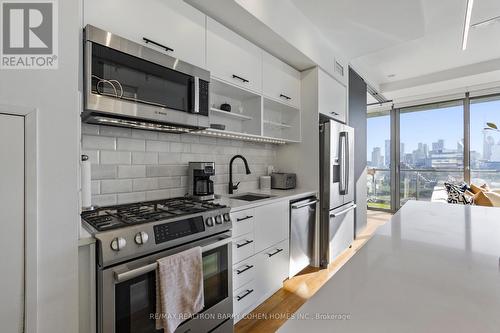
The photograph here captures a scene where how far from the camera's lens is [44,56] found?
0.97 metres

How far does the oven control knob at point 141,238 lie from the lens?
1.14m

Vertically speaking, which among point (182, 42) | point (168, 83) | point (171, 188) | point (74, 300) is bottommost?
point (74, 300)

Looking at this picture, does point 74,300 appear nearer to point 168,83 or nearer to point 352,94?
point 168,83

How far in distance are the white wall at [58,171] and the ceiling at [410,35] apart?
215cm

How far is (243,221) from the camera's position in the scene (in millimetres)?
1792

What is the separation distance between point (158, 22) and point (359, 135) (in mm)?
3508

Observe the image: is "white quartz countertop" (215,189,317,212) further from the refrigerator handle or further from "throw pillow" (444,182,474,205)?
"throw pillow" (444,182,474,205)

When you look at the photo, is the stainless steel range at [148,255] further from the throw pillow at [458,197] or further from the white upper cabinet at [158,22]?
the throw pillow at [458,197]

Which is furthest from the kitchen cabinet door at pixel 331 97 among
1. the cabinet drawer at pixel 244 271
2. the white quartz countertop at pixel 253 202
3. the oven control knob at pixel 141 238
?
the oven control knob at pixel 141 238

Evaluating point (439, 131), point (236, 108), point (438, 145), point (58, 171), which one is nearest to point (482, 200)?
point (438, 145)

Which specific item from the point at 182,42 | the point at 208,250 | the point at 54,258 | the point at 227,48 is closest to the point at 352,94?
the point at 227,48

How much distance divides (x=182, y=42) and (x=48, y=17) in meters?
0.80

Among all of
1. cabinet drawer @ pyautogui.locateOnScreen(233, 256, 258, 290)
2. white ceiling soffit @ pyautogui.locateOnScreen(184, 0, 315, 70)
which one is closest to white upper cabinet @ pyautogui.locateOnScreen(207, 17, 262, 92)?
white ceiling soffit @ pyautogui.locateOnScreen(184, 0, 315, 70)

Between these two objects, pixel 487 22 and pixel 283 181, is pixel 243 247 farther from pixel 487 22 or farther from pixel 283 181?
pixel 487 22
